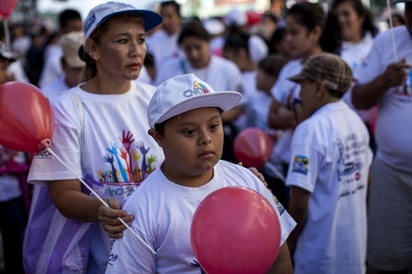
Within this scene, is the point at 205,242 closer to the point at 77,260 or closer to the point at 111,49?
the point at 77,260

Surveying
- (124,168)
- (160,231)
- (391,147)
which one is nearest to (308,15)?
(391,147)

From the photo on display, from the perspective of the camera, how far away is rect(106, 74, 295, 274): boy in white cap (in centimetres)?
232

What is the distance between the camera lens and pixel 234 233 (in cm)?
199

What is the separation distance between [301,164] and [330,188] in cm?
25

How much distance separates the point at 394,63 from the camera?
3725mm

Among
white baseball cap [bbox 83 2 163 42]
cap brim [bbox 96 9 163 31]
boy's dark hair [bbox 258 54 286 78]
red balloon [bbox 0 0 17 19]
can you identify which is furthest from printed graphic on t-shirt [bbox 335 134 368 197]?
boy's dark hair [bbox 258 54 286 78]

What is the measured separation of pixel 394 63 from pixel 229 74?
310cm

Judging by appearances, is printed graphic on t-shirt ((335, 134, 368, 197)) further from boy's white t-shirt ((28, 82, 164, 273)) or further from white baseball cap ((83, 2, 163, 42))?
white baseball cap ((83, 2, 163, 42))

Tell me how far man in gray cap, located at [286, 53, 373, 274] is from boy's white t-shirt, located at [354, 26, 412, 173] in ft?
0.84

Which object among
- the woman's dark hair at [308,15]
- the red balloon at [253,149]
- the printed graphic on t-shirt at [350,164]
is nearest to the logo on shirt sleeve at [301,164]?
the printed graphic on t-shirt at [350,164]

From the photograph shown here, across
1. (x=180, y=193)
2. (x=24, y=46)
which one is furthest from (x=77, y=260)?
(x=24, y=46)

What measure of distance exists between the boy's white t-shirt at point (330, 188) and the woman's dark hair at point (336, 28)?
4.98 ft

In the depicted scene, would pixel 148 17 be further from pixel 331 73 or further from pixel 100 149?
pixel 331 73

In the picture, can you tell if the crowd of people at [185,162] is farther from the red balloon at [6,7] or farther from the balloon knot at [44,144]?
the red balloon at [6,7]
